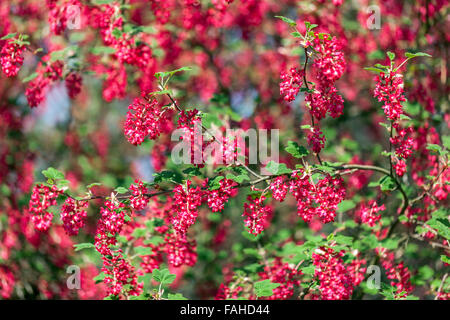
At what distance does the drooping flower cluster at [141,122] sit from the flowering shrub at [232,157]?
0.04 feet

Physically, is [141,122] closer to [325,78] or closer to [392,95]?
[325,78]

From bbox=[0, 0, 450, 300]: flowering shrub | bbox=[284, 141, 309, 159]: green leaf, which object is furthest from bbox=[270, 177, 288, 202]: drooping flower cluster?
bbox=[284, 141, 309, 159]: green leaf

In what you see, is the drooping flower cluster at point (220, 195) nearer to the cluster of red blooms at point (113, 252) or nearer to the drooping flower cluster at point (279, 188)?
the drooping flower cluster at point (279, 188)

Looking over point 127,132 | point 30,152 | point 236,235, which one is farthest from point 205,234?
point 127,132

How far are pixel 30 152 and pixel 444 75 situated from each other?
211 inches

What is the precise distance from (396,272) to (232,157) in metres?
1.79

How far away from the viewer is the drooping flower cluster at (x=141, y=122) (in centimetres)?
302

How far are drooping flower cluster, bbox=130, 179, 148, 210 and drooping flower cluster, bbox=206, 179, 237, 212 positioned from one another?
1.38ft

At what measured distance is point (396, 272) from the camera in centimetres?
387

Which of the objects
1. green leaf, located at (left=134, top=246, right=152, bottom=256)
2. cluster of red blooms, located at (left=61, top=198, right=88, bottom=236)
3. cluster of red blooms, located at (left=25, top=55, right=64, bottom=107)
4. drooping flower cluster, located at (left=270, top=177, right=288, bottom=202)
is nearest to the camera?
drooping flower cluster, located at (left=270, top=177, right=288, bottom=202)

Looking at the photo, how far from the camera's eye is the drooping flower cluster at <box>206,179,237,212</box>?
3.10 metres

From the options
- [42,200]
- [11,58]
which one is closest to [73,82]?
[11,58]

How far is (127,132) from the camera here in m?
3.04

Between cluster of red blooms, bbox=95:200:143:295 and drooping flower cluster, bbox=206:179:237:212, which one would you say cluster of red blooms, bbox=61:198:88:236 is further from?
drooping flower cluster, bbox=206:179:237:212
